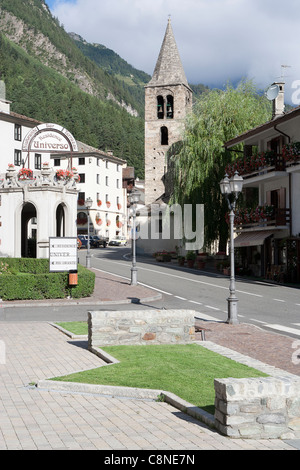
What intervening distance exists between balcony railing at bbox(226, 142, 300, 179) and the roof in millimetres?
1440

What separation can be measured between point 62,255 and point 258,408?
64.3 ft

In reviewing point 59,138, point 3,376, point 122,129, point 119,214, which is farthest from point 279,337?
point 122,129

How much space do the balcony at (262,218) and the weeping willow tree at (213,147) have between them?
2.71 metres

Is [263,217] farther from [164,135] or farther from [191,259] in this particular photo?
[164,135]

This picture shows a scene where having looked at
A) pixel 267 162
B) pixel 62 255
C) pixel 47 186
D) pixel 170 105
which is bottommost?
pixel 62 255

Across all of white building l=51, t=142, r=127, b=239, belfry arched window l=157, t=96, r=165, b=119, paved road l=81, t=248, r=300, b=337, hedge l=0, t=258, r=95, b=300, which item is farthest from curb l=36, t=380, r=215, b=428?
white building l=51, t=142, r=127, b=239

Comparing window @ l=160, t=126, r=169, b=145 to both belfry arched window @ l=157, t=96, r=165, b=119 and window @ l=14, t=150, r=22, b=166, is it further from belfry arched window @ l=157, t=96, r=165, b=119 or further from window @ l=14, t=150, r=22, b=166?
window @ l=14, t=150, r=22, b=166

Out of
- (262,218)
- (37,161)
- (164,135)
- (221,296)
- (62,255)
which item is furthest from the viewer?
(164,135)

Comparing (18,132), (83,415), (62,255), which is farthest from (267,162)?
(18,132)

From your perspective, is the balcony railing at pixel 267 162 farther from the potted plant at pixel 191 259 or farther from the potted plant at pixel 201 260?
the potted plant at pixel 191 259

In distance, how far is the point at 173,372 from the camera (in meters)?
10.1

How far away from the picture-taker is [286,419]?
6.91 meters

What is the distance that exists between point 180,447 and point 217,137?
39267mm

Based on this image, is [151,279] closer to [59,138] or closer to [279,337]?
[59,138]
